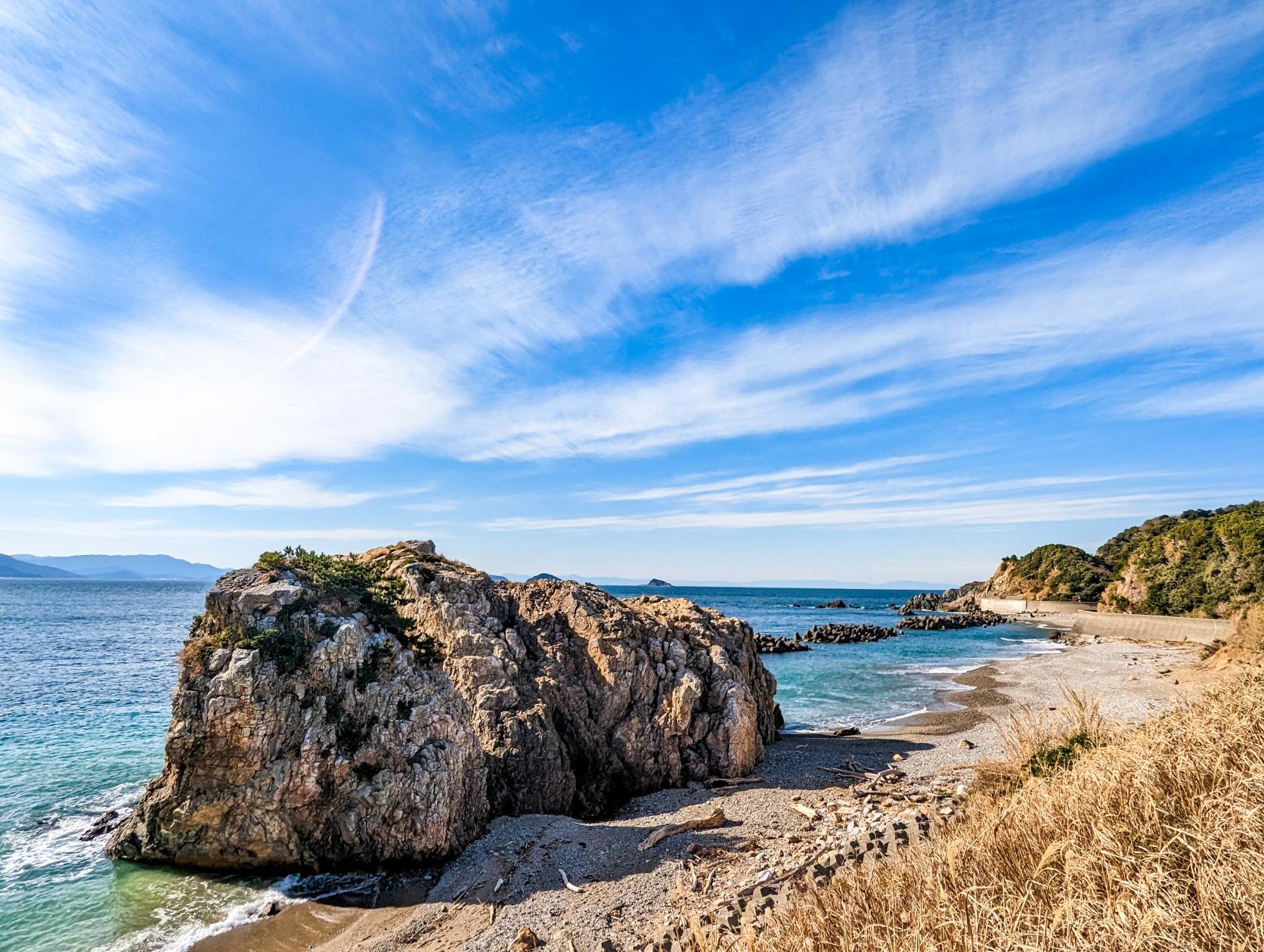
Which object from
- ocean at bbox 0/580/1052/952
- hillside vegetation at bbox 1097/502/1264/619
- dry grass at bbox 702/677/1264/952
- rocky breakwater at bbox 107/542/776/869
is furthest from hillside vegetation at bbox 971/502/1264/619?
dry grass at bbox 702/677/1264/952

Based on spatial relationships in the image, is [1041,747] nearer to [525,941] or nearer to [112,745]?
[525,941]

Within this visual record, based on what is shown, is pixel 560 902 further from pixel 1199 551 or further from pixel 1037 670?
pixel 1199 551

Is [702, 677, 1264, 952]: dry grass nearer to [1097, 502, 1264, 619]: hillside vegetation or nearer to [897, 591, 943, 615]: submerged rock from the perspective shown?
[1097, 502, 1264, 619]: hillside vegetation

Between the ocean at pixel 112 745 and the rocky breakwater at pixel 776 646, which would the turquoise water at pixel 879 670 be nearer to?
the ocean at pixel 112 745

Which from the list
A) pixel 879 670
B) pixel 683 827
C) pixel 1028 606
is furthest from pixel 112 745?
pixel 1028 606

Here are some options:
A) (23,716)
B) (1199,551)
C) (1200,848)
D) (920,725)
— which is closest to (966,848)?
(1200,848)

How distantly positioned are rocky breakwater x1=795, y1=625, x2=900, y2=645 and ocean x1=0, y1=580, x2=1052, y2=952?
3954 mm

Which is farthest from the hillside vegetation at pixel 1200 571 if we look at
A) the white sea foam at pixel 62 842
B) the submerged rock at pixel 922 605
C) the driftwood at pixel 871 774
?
the white sea foam at pixel 62 842

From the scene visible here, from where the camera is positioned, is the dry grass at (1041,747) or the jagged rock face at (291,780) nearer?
the dry grass at (1041,747)

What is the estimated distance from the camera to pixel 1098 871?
4879 millimetres

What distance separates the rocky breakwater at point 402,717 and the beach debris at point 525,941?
11.7 ft

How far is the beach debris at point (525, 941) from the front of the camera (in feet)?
29.5

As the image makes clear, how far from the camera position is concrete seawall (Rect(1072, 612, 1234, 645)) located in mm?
46688

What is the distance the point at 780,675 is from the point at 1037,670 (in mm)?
15423
